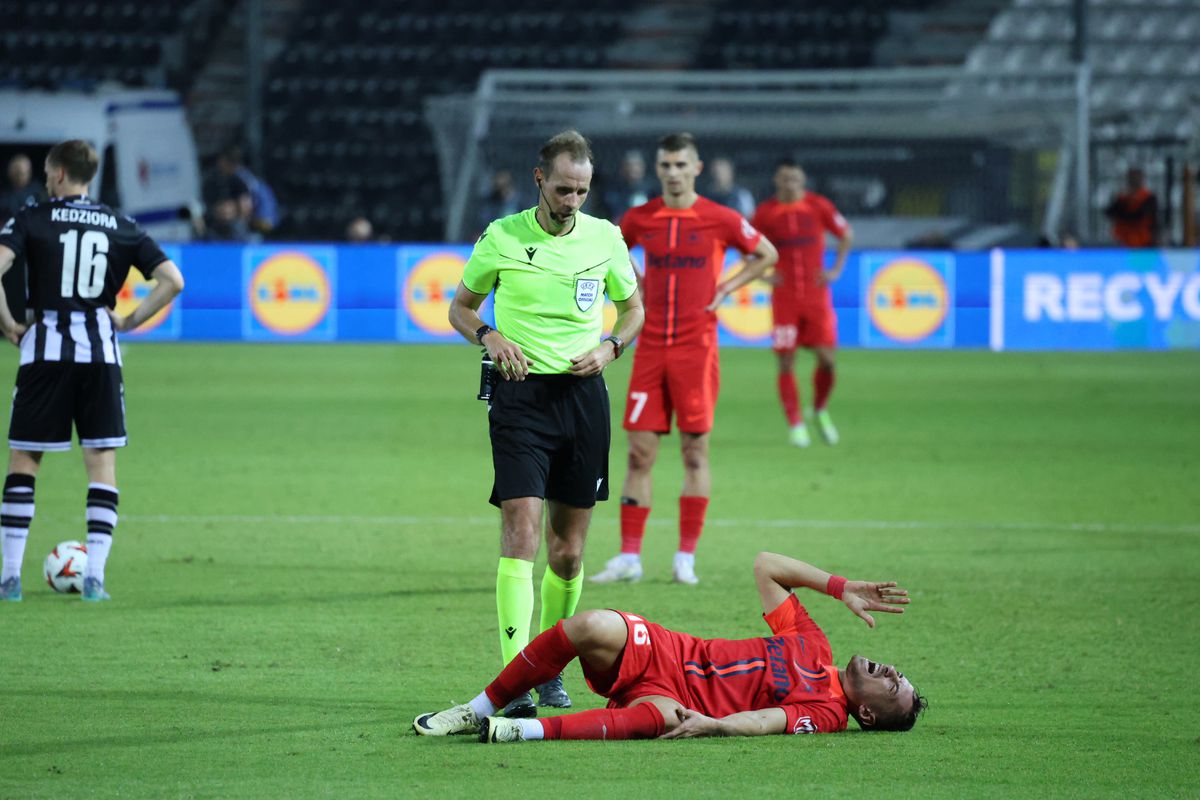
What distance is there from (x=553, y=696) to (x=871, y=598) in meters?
1.15

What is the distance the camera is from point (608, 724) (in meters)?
5.63

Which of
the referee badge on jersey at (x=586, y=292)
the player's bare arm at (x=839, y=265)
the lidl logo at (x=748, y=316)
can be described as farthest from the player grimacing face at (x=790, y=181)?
the referee badge on jersey at (x=586, y=292)

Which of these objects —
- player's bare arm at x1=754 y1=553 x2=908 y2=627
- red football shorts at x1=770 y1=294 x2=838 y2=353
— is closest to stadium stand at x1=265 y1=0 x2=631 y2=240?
Answer: red football shorts at x1=770 y1=294 x2=838 y2=353

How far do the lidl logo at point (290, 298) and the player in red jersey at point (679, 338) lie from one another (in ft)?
44.2

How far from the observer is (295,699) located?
20.8 ft

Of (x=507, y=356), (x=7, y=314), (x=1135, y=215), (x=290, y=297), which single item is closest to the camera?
(x=507, y=356)

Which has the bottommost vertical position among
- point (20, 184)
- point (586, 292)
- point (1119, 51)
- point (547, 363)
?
point (547, 363)

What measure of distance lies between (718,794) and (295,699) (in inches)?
72.0

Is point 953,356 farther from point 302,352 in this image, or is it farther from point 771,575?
point 771,575

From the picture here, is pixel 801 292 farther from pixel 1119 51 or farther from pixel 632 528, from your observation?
pixel 1119 51

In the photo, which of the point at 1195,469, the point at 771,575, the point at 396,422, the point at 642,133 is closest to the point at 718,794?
the point at 771,575

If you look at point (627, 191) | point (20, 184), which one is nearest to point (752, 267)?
point (20, 184)

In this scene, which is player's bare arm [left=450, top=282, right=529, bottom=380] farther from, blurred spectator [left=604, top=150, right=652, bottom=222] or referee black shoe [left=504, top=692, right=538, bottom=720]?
blurred spectator [left=604, top=150, right=652, bottom=222]

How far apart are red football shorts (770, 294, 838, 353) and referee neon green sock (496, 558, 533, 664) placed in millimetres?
8818
